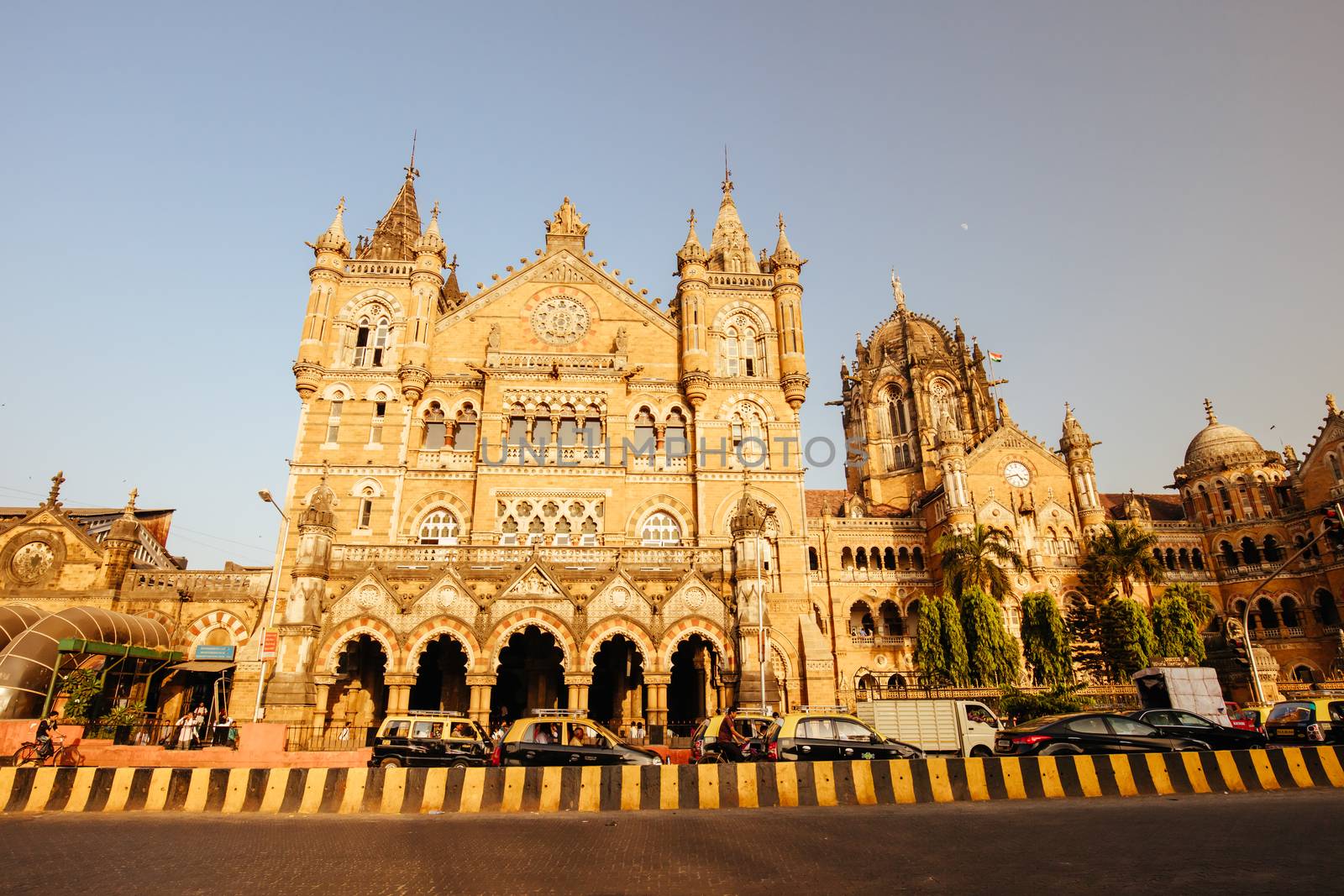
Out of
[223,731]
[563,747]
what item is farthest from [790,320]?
[223,731]

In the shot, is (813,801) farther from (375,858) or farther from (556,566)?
(556,566)

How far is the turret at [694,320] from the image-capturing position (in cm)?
3622

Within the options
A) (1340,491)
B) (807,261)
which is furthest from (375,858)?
(1340,491)

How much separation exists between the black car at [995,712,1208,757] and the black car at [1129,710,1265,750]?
240mm

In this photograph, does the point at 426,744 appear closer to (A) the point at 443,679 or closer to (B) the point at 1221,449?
(A) the point at 443,679

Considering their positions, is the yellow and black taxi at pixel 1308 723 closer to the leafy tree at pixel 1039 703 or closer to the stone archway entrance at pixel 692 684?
the leafy tree at pixel 1039 703

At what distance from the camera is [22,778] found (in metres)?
14.2

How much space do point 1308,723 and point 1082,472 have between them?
107 feet

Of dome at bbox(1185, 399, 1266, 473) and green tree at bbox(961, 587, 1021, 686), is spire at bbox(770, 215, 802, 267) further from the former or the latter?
dome at bbox(1185, 399, 1266, 473)

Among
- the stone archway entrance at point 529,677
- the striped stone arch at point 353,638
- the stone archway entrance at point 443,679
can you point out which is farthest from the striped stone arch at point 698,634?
the striped stone arch at point 353,638

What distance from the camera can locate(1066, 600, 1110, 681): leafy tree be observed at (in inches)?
1479

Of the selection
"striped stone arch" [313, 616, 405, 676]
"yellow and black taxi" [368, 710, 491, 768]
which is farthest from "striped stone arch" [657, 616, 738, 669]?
"striped stone arch" [313, 616, 405, 676]

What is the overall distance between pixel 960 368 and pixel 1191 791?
5397cm

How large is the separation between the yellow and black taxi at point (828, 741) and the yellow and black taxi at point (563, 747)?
9.57 feet
